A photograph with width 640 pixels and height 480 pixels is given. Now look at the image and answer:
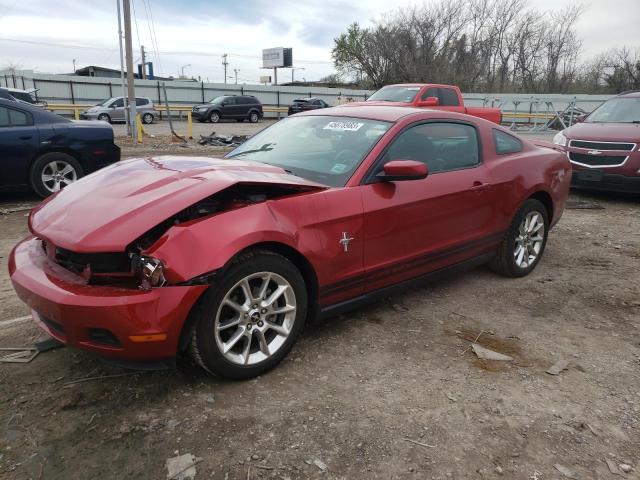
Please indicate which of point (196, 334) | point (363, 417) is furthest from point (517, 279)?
point (196, 334)

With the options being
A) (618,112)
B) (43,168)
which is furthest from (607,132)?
(43,168)

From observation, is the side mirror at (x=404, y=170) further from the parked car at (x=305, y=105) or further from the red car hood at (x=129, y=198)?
the parked car at (x=305, y=105)

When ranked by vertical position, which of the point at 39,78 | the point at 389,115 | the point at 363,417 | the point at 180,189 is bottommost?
the point at 363,417

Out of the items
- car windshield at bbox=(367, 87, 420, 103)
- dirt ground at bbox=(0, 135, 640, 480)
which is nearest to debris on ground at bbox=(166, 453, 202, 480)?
dirt ground at bbox=(0, 135, 640, 480)

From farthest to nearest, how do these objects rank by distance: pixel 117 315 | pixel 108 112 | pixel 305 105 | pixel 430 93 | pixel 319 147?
1. pixel 305 105
2. pixel 108 112
3. pixel 430 93
4. pixel 319 147
5. pixel 117 315

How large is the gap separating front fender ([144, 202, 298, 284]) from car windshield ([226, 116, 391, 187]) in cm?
69

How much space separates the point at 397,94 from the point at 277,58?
62009 mm

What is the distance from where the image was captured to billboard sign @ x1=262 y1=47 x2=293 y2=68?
227 feet

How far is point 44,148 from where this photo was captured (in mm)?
6762

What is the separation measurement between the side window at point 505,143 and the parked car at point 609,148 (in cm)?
398

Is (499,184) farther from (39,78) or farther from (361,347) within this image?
(39,78)

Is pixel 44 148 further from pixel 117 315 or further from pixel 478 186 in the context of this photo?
pixel 478 186

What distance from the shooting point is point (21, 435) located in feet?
7.53

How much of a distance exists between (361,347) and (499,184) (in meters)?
1.89
